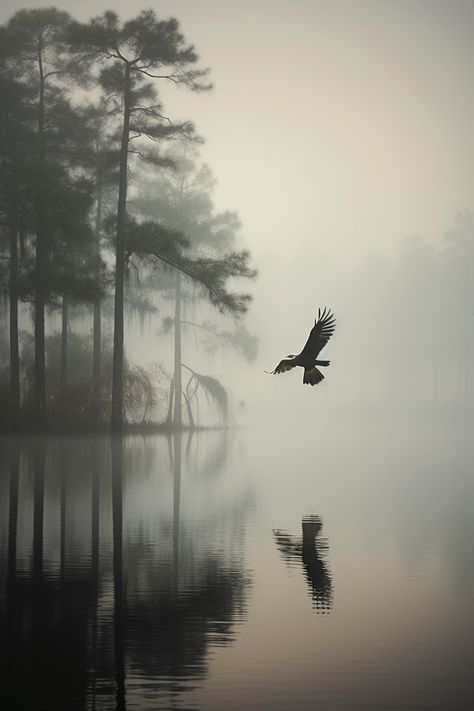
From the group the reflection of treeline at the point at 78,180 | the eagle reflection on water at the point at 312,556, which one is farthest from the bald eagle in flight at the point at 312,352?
the reflection of treeline at the point at 78,180

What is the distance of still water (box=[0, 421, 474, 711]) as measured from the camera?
695 cm

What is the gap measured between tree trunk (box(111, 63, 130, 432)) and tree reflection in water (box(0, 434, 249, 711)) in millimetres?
21429

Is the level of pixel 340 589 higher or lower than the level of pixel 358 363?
lower

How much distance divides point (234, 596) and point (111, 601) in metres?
1.12

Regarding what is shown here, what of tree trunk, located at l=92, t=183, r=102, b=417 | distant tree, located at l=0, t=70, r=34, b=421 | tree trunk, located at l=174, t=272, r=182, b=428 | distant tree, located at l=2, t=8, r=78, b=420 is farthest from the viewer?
tree trunk, located at l=174, t=272, r=182, b=428

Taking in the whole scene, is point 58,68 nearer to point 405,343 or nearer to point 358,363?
point 405,343

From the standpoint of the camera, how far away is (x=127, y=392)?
44.1 metres

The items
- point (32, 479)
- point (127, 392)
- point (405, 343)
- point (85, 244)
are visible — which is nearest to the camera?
point (32, 479)

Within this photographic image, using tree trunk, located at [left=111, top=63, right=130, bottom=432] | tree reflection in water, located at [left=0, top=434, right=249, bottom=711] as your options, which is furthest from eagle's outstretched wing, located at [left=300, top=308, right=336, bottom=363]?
tree trunk, located at [left=111, top=63, right=130, bottom=432]

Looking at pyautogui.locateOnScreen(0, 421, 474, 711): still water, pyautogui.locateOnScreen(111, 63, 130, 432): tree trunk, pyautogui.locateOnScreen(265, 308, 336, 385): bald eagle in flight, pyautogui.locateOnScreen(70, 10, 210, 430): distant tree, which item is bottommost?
pyautogui.locateOnScreen(0, 421, 474, 711): still water

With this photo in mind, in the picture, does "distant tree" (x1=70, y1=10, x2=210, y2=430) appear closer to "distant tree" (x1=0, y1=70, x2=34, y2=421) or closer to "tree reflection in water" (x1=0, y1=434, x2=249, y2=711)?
"distant tree" (x1=0, y1=70, x2=34, y2=421)

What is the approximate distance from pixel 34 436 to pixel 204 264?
8803 mm

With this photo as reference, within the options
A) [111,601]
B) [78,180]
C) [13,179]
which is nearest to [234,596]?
[111,601]

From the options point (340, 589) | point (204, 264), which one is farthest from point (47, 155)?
point (340, 589)
